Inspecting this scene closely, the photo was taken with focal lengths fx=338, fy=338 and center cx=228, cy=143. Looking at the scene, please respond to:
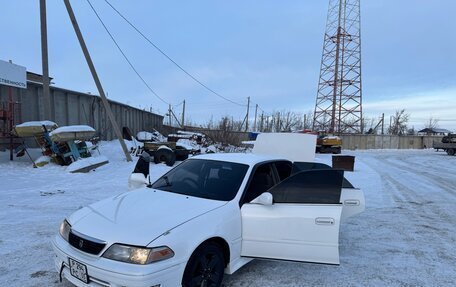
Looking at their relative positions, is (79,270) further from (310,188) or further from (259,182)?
(310,188)

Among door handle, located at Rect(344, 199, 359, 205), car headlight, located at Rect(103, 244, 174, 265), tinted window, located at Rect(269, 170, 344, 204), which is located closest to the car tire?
door handle, located at Rect(344, 199, 359, 205)

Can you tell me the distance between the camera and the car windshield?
4.09 m

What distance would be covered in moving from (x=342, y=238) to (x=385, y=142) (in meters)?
52.7

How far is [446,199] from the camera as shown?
976cm

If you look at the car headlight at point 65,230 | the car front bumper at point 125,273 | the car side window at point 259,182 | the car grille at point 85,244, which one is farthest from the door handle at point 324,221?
the car headlight at point 65,230

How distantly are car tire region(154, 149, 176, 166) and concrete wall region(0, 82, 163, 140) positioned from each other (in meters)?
5.49

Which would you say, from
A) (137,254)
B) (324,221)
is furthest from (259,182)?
(137,254)

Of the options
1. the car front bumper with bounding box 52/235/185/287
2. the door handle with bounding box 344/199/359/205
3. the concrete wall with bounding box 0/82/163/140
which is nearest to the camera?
the car front bumper with bounding box 52/235/185/287

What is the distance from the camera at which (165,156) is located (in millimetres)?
16375

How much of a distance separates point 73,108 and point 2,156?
5.44 meters

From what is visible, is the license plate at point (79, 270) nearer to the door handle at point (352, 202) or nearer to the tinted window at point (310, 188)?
the tinted window at point (310, 188)

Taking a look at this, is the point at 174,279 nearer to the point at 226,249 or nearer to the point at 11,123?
the point at 226,249

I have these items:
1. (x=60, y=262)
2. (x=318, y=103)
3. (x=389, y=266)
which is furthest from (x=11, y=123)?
(x=318, y=103)

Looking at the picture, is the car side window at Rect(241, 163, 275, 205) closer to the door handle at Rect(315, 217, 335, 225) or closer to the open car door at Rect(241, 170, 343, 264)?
the open car door at Rect(241, 170, 343, 264)
